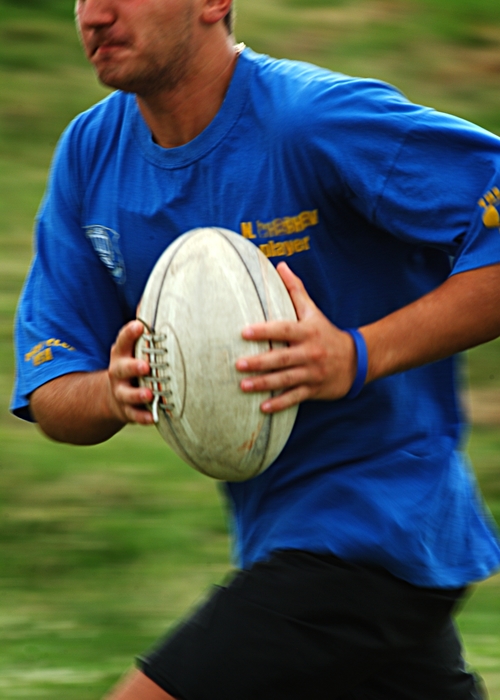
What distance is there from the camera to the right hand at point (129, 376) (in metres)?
2.56

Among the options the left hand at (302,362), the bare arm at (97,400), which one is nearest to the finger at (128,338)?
the bare arm at (97,400)

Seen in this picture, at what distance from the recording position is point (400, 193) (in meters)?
2.56

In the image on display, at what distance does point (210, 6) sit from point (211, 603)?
4.06 feet

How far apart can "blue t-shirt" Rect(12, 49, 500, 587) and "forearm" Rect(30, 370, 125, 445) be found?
34mm

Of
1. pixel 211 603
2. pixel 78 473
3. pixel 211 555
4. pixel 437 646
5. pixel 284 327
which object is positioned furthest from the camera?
pixel 78 473

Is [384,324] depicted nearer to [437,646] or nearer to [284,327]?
[284,327]

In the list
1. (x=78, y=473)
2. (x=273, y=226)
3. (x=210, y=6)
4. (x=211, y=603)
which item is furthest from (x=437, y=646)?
(x=78, y=473)

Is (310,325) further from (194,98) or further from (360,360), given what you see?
(194,98)

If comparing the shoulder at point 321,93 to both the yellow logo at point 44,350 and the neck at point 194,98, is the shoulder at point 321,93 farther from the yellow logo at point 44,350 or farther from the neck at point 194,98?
the yellow logo at point 44,350

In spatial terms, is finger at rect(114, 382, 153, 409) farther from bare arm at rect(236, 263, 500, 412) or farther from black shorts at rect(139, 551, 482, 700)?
black shorts at rect(139, 551, 482, 700)

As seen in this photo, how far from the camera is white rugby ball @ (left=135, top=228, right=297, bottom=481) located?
254cm

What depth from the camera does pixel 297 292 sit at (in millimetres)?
2580

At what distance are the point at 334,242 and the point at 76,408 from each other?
0.66m

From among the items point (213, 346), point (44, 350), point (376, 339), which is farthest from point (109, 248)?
point (376, 339)
